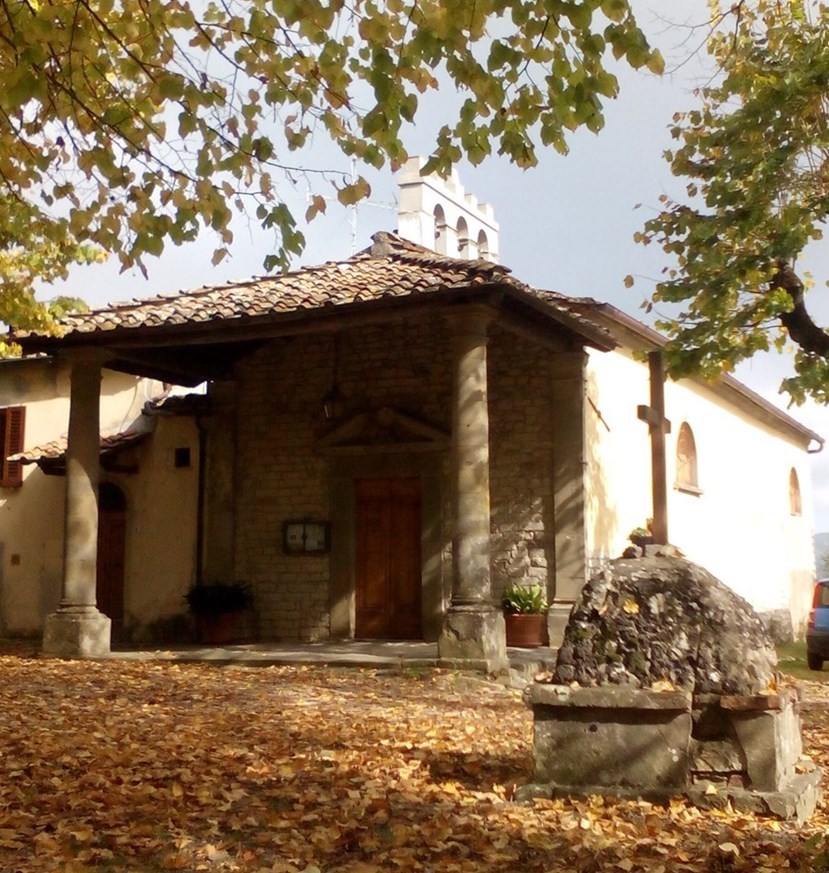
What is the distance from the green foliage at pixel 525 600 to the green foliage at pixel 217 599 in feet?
11.9

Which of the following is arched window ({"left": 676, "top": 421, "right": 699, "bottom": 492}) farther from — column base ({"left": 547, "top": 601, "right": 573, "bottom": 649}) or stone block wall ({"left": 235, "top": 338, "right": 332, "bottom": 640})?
stone block wall ({"left": 235, "top": 338, "right": 332, "bottom": 640})

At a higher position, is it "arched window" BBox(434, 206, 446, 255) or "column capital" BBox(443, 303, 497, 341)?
"arched window" BBox(434, 206, 446, 255)

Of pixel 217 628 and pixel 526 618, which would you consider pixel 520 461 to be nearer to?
pixel 526 618

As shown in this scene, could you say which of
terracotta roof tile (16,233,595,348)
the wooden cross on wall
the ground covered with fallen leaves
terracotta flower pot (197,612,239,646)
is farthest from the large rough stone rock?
terracotta flower pot (197,612,239,646)

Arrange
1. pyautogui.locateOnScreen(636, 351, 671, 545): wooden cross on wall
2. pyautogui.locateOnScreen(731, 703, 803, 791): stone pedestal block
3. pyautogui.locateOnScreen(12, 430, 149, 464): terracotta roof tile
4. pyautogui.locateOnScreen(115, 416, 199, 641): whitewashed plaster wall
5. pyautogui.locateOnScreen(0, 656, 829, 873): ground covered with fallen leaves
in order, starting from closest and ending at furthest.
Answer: pyautogui.locateOnScreen(0, 656, 829, 873): ground covered with fallen leaves < pyautogui.locateOnScreen(731, 703, 803, 791): stone pedestal block < pyautogui.locateOnScreen(636, 351, 671, 545): wooden cross on wall < pyautogui.locateOnScreen(115, 416, 199, 641): whitewashed plaster wall < pyautogui.locateOnScreen(12, 430, 149, 464): terracotta roof tile

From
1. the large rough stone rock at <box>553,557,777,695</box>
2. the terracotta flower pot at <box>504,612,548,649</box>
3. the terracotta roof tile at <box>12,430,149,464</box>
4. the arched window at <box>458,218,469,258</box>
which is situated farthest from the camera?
the arched window at <box>458,218,469,258</box>

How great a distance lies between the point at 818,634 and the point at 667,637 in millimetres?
9301

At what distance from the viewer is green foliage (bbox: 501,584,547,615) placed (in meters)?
12.5

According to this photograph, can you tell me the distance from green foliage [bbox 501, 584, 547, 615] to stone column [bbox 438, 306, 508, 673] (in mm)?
1832

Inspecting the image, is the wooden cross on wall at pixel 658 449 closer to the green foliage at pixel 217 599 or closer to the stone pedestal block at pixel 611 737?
the stone pedestal block at pixel 611 737

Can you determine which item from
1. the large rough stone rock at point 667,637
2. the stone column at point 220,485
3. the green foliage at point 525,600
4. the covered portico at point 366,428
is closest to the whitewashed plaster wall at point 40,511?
the stone column at point 220,485

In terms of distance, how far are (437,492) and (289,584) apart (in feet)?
8.16

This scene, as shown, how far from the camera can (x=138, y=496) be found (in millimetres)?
15500

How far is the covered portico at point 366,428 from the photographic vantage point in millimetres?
10883
